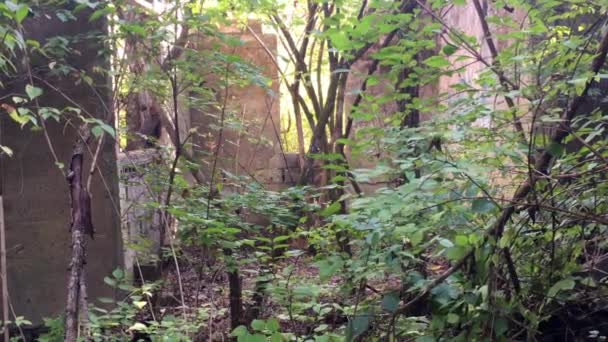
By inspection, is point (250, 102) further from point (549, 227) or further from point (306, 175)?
point (549, 227)

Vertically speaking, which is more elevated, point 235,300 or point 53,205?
point 53,205

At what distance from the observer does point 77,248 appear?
7.27 feet

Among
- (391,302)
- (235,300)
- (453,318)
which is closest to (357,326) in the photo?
(391,302)

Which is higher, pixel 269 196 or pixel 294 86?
pixel 294 86

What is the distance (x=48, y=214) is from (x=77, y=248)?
5.01 feet

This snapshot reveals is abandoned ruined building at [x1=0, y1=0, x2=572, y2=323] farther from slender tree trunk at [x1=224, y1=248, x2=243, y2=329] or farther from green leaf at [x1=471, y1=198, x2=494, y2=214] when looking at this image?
green leaf at [x1=471, y1=198, x2=494, y2=214]

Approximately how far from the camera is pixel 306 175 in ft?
14.0

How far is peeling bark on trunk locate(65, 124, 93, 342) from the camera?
218 cm

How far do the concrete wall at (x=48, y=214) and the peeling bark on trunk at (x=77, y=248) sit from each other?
1171 millimetres

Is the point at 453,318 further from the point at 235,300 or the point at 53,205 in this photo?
the point at 53,205

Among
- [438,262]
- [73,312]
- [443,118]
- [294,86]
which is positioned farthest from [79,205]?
[294,86]

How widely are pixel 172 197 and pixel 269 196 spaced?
69cm

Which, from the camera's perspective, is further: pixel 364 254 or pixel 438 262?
pixel 438 262

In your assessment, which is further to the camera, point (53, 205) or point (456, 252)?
point (53, 205)
